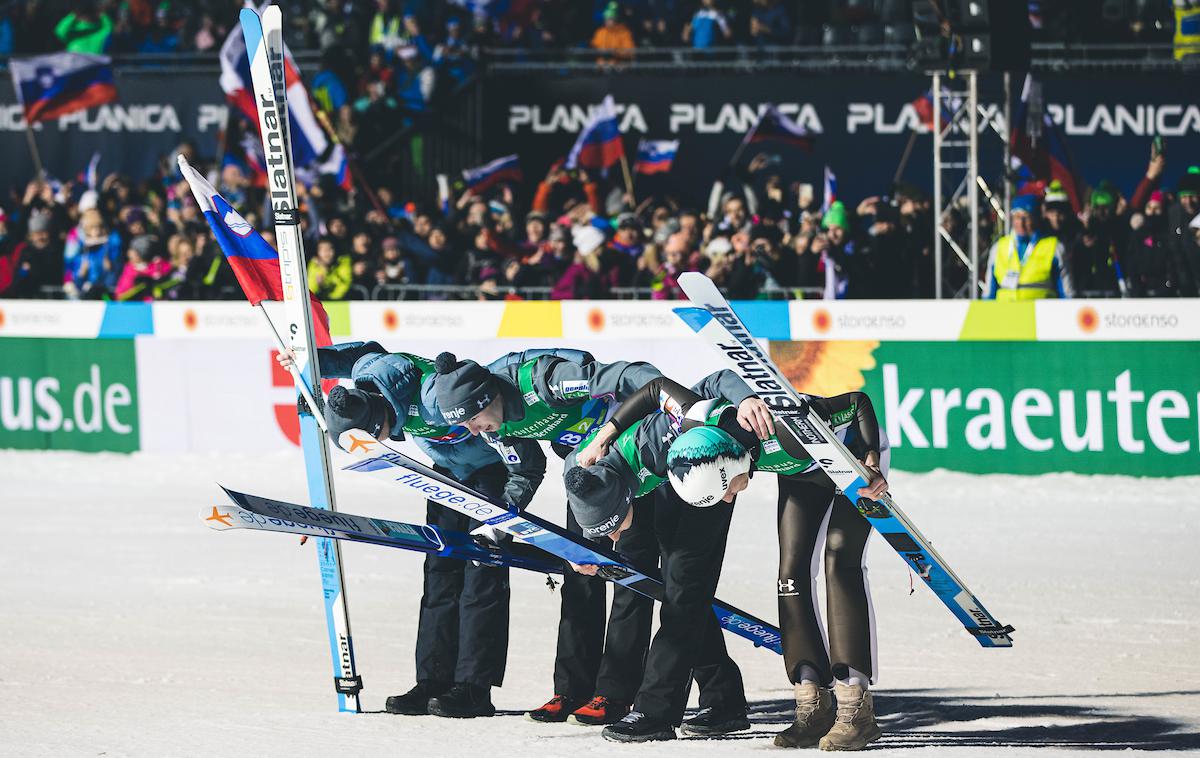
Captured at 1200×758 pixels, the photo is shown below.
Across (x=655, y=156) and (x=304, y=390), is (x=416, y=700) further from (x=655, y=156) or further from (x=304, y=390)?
(x=655, y=156)

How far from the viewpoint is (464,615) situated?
7.26m

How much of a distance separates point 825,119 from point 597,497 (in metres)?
10.8

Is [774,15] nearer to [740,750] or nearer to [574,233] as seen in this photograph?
[574,233]

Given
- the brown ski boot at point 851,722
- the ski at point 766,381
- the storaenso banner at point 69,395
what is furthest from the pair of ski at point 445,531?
the storaenso banner at point 69,395

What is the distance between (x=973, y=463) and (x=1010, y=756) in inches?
255

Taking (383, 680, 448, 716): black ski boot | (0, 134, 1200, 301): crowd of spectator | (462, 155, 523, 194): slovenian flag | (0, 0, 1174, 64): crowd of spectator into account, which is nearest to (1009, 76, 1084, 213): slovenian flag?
(0, 134, 1200, 301): crowd of spectator

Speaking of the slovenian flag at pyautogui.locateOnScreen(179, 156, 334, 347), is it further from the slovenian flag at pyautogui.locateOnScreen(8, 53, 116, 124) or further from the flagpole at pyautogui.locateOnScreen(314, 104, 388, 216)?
the slovenian flag at pyautogui.locateOnScreen(8, 53, 116, 124)

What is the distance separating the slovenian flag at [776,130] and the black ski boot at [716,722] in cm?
996

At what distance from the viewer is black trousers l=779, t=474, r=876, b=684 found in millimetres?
6469

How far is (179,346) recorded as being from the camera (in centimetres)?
1463

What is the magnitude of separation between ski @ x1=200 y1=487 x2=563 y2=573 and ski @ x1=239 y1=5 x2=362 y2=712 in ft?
1.24

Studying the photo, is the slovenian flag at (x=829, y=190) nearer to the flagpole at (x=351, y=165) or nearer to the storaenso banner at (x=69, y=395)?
the flagpole at (x=351, y=165)

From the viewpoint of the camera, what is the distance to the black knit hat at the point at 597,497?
619cm

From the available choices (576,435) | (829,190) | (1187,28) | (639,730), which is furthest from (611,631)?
(1187,28)
